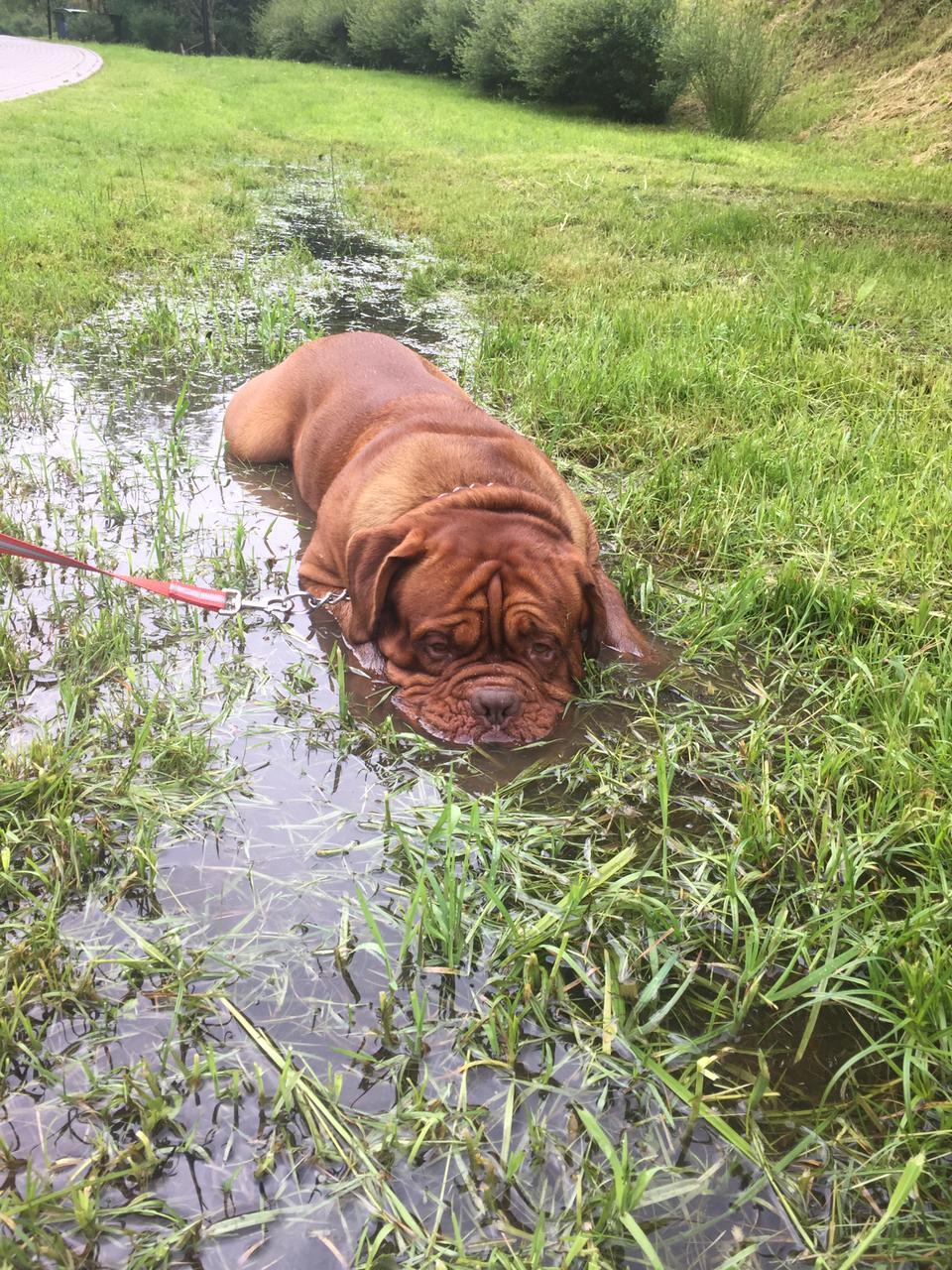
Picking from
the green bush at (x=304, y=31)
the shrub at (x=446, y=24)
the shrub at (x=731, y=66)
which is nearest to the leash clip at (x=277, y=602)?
the shrub at (x=731, y=66)

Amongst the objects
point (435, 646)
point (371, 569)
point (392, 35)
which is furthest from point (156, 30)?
point (435, 646)

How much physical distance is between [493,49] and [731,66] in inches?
→ 424

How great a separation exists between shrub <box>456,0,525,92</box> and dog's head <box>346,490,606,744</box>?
28.1 metres

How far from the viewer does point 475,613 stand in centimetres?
345

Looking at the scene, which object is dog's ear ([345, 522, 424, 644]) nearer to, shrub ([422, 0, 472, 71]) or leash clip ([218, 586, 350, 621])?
leash clip ([218, 586, 350, 621])

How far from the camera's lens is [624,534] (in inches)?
191

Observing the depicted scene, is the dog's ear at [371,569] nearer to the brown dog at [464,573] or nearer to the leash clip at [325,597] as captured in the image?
the brown dog at [464,573]

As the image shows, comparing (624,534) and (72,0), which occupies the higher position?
(72,0)

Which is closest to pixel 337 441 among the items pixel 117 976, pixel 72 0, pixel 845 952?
pixel 117 976

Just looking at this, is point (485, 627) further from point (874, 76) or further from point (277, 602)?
point (874, 76)

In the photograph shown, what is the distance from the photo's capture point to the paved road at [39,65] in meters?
23.3

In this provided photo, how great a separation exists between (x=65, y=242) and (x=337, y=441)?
5.68m

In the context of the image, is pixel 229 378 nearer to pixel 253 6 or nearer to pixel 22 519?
pixel 22 519

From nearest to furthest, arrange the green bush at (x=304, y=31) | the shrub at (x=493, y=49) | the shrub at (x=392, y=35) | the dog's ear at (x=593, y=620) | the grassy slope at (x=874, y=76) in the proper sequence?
1. the dog's ear at (x=593, y=620)
2. the grassy slope at (x=874, y=76)
3. the shrub at (x=493, y=49)
4. the shrub at (x=392, y=35)
5. the green bush at (x=304, y=31)
